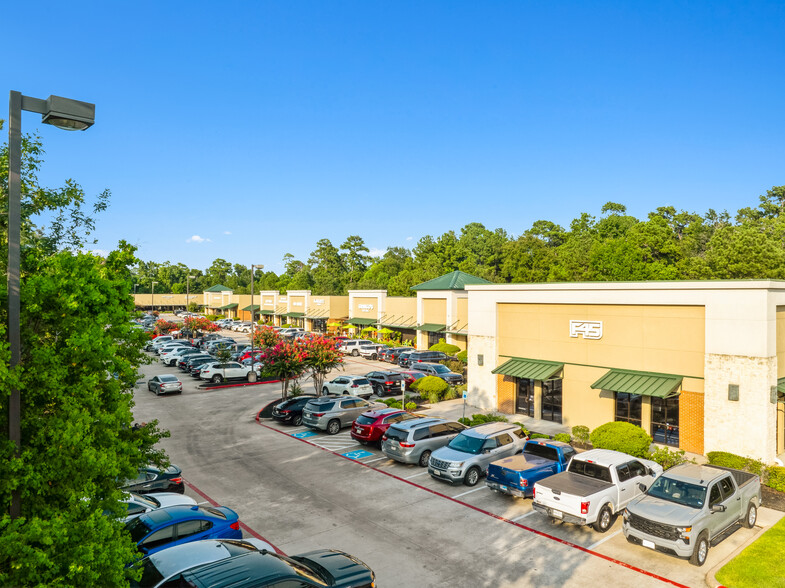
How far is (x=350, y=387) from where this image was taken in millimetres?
32312

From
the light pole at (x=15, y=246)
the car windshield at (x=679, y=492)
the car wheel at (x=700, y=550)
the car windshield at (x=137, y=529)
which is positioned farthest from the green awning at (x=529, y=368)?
the light pole at (x=15, y=246)

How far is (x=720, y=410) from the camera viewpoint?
2027 cm

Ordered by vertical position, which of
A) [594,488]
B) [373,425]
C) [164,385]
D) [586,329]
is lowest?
[164,385]

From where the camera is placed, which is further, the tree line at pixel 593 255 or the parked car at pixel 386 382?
the tree line at pixel 593 255

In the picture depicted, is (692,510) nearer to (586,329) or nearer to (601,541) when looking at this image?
(601,541)

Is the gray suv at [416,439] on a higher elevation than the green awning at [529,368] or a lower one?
lower

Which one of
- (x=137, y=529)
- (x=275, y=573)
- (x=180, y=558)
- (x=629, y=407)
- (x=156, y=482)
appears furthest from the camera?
(x=629, y=407)

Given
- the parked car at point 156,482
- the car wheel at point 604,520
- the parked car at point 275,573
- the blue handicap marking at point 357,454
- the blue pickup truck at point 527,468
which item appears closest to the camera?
the parked car at point 275,573

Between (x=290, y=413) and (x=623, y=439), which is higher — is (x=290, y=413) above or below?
below

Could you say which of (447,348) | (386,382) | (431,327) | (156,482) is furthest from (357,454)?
(431,327)

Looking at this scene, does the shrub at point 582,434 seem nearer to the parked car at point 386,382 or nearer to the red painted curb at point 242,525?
the parked car at point 386,382

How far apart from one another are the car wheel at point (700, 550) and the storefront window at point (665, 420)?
1077cm

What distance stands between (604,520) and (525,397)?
559 inches

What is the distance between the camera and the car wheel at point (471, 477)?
17500mm
